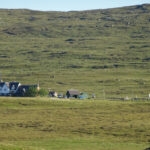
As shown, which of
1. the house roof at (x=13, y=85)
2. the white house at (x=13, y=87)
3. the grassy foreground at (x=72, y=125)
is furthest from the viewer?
the house roof at (x=13, y=85)

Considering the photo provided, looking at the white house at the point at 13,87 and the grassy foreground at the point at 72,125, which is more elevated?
the white house at the point at 13,87

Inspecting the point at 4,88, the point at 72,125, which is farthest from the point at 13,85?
the point at 72,125

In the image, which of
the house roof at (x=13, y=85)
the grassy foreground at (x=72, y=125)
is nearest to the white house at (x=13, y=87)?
the house roof at (x=13, y=85)

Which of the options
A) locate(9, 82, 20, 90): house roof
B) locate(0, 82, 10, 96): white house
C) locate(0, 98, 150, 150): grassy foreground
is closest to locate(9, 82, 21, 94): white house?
locate(9, 82, 20, 90): house roof

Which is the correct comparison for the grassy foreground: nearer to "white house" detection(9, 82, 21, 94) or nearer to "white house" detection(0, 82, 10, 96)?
"white house" detection(9, 82, 21, 94)

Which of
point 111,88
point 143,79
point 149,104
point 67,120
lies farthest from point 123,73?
point 67,120

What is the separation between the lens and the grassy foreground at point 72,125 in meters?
53.9

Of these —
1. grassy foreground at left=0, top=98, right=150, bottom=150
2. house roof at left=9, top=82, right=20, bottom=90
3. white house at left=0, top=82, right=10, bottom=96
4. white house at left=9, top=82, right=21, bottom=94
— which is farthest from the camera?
house roof at left=9, top=82, right=20, bottom=90

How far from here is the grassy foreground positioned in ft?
177

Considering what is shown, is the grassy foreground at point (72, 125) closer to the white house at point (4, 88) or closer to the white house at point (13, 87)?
the white house at point (13, 87)

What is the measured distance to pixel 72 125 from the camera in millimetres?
68125

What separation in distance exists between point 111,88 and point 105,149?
111323 mm

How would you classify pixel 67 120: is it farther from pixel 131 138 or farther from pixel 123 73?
pixel 123 73

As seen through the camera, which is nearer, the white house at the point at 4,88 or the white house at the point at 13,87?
the white house at the point at 13,87
